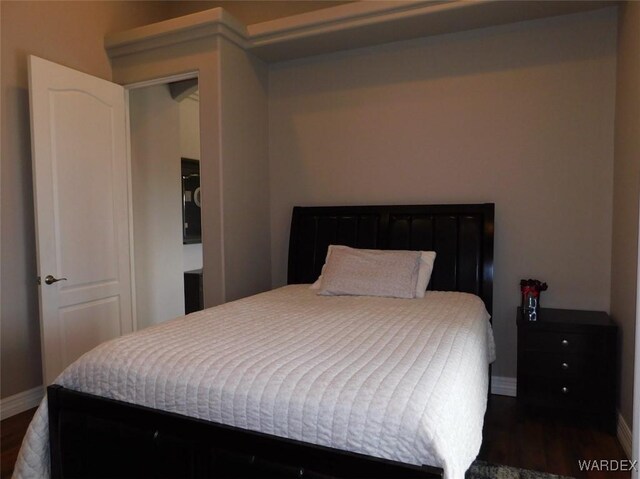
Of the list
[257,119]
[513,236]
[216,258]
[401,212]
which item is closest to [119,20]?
[257,119]

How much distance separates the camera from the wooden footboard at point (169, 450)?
47.0 inches

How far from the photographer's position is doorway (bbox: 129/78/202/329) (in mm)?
3725

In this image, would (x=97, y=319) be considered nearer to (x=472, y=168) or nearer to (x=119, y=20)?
(x=119, y=20)

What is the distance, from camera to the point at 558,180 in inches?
112

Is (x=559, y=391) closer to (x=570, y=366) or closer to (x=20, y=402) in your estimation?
(x=570, y=366)

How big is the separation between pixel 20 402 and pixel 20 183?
1.39 metres

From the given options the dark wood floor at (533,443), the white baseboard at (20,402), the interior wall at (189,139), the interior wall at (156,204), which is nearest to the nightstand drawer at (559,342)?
the dark wood floor at (533,443)

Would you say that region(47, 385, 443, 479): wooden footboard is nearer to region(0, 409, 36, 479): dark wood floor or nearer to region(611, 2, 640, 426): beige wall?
region(0, 409, 36, 479): dark wood floor

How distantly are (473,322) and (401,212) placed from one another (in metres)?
1.25

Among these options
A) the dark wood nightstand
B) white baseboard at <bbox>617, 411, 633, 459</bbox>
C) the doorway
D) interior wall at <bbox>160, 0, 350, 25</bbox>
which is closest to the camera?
white baseboard at <bbox>617, 411, 633, 459</bbox>

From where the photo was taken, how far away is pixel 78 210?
2.89 m

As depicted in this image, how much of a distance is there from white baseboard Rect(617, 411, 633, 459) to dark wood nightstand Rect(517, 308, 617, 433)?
0.04m
